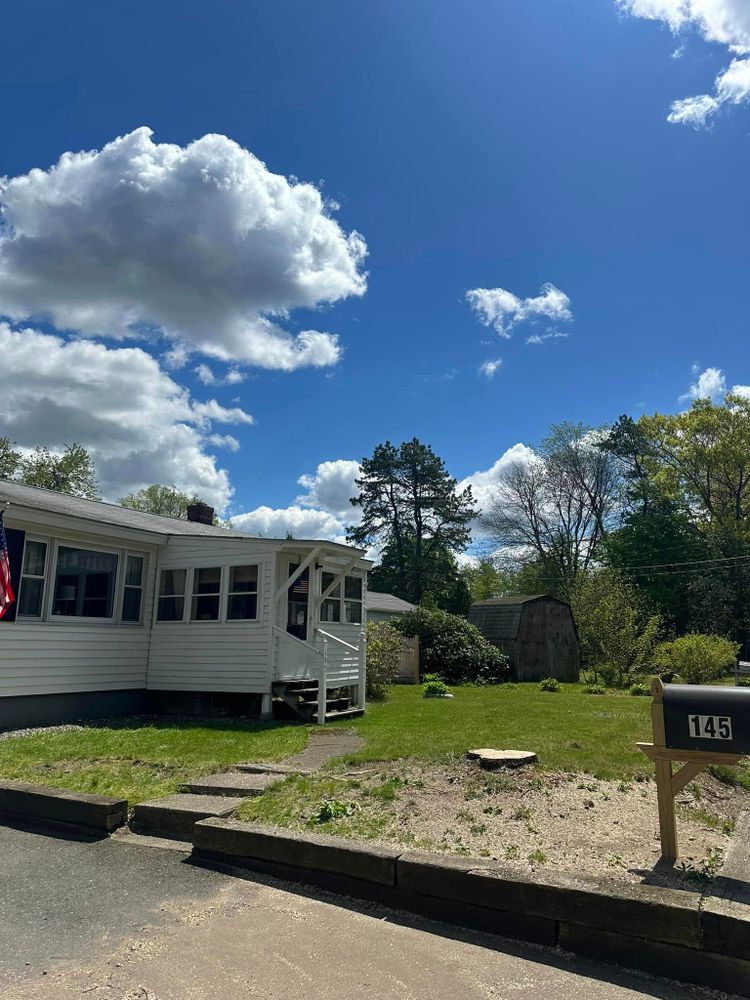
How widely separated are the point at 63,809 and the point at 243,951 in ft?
9.46

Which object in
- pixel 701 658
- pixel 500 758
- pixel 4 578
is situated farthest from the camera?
pixel 701 658

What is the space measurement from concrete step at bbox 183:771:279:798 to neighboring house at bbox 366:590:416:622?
18.9 metres

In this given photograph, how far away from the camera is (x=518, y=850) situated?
433 cm

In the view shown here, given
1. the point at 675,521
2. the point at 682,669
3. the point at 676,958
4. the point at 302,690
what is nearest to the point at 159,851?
the point at 676,958

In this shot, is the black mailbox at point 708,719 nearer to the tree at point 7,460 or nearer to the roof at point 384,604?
the roof at point 384,604

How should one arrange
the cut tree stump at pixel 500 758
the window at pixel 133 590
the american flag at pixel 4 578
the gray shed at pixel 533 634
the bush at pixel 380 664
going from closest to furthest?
the cut tree stump at pixel 500 758 → the american flag at pixel 4 578 → the window at pixel 133 590 → the bush at pixel 380 664 → the gray shed at pixel 533 634

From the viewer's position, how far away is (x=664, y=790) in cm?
412

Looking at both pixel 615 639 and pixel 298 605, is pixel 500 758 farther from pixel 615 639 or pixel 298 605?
pixel 615 639

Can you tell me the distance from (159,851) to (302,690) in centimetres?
759

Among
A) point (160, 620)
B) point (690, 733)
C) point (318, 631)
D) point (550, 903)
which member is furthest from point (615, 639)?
point (550, 903)

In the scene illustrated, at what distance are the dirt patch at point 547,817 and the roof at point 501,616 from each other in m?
18.1

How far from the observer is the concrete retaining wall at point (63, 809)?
5367mm

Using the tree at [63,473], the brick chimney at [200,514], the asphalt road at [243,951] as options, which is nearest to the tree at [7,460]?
the tree at [63,473]

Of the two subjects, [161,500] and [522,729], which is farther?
[161,500]
